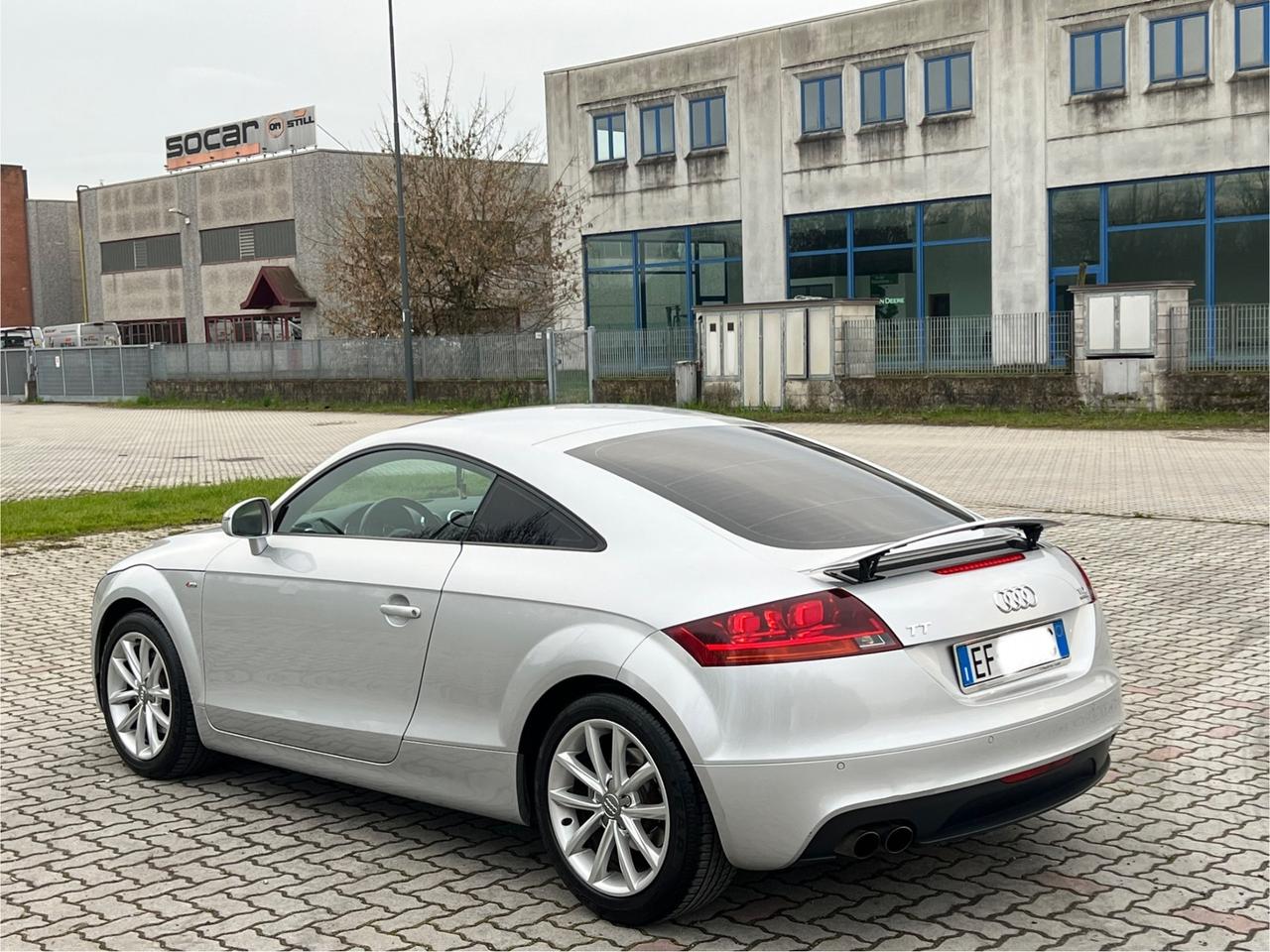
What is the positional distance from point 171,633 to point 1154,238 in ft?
104

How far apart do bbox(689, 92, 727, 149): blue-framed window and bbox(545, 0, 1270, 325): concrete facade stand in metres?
0.20

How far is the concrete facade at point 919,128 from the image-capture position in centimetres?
3272

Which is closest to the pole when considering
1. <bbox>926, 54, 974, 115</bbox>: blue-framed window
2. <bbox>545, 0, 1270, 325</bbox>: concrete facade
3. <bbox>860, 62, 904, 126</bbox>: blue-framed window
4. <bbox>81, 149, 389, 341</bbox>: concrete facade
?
<bbox>545, 0, 1270, 325</bbox>: concrete facade

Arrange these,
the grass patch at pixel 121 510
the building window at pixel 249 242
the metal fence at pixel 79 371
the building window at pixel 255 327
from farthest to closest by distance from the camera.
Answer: the building window at pixel 255 327 < the building window at pixel 249 242 < the metal fence at pixel 79 371 < the grass patch at pixel 121 510

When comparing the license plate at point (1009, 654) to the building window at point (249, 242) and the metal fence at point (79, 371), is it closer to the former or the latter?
the metal fence at point (79, 371)

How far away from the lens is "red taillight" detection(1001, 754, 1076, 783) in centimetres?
403

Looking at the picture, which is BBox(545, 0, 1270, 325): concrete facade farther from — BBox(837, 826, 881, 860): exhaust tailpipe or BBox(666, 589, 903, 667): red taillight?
BBox(837, 826, 881, 860): exhaust tailpipe

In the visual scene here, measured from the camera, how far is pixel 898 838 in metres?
3.88

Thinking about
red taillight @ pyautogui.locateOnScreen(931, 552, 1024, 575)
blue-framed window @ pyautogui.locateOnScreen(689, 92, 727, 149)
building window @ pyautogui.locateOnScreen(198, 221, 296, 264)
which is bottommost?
red taillight @ pyautogui.locateOnScreen(931, 552, 1024, 575)

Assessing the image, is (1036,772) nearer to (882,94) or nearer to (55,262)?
(882,94)

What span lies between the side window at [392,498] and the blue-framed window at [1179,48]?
31.2m

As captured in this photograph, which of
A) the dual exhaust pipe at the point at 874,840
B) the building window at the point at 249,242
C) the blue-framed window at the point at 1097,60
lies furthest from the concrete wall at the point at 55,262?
the dual exhaust pipe at the point at 874,840

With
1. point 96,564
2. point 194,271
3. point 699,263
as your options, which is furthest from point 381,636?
point 194,271

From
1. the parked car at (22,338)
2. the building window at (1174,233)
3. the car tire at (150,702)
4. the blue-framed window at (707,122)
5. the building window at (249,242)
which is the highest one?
the blue-framed window at (707,122)
